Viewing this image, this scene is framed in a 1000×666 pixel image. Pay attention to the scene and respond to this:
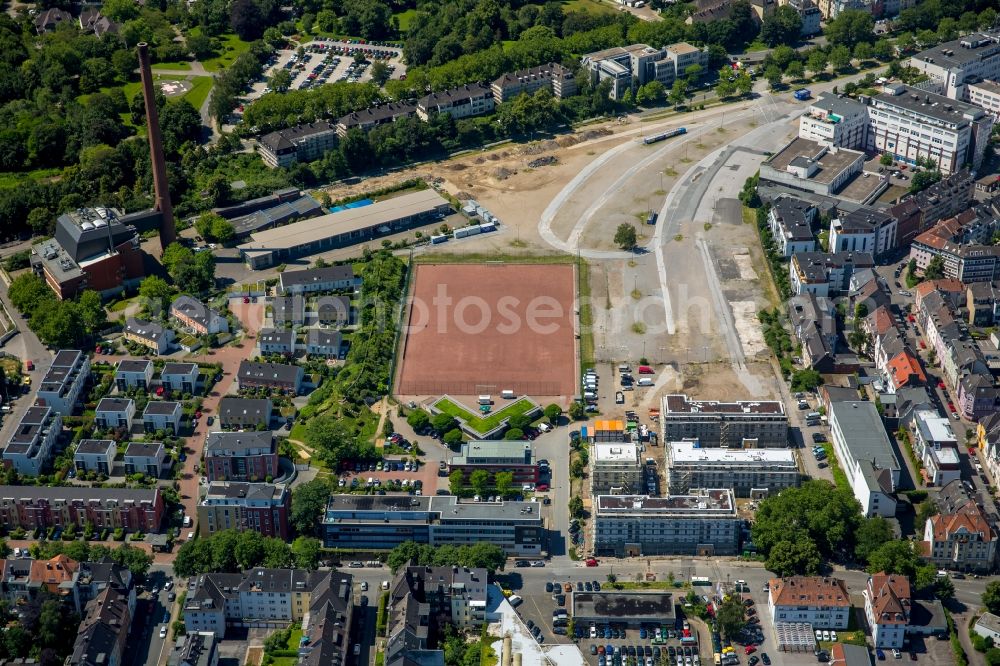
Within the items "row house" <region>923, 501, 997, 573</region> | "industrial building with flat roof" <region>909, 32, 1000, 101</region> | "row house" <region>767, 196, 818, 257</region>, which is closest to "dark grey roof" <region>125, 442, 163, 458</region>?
"row house" <region>923, 501, 997, 573</region>

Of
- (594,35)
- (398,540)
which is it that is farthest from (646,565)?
(594,35)

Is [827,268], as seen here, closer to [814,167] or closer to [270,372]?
[814,167]

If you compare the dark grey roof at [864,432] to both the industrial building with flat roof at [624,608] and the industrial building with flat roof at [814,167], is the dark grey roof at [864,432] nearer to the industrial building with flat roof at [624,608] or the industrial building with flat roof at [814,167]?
the industrial building with flat roof at [624,608]

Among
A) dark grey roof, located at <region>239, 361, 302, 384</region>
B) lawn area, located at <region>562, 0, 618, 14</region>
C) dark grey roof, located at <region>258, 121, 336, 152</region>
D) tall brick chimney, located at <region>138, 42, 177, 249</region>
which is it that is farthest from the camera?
lawn area, located at <region>562, 0, 618, 14</region>

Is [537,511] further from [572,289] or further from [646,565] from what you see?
[572,289]

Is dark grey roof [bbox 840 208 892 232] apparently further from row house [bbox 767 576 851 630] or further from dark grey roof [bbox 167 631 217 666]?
dark grey roof [bbox 167 631 217 666]

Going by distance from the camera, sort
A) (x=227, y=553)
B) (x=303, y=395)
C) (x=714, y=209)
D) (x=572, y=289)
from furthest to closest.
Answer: (x=714, y=209)
(x=572, y=289)
(x=303, y=395)
(x=227, y=553)
